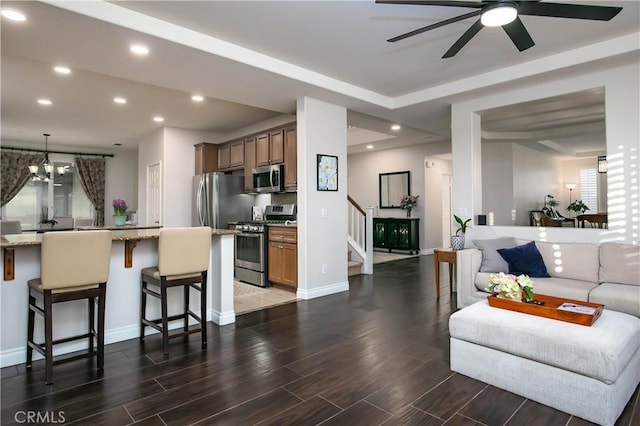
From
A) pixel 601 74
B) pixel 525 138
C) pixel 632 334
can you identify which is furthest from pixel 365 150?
pixel 632 334

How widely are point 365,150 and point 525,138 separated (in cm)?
379

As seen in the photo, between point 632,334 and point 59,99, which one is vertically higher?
point 59,99

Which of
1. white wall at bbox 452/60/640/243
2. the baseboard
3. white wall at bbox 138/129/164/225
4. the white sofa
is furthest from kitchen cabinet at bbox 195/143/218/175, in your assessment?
white wall at bbox 452/60/640/243

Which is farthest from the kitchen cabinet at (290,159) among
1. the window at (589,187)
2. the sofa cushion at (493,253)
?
the window at (589,187)

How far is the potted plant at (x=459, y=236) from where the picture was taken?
4.57 meters

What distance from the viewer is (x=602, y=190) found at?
1059 cm

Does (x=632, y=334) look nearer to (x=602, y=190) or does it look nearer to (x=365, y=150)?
(x=365, y=150)

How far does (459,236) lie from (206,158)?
16.7 ft

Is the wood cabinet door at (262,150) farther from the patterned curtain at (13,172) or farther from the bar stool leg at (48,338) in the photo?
the patterned curtain at (13,172)

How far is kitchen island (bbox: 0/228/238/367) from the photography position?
2723 mm

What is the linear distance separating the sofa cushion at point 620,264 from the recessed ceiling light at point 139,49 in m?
4.80

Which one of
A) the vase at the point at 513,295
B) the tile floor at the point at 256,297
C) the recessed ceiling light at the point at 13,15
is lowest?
the tile floor at the point at 256,297

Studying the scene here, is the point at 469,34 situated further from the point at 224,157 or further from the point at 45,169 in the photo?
the point at 45,169

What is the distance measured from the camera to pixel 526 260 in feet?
12.6
